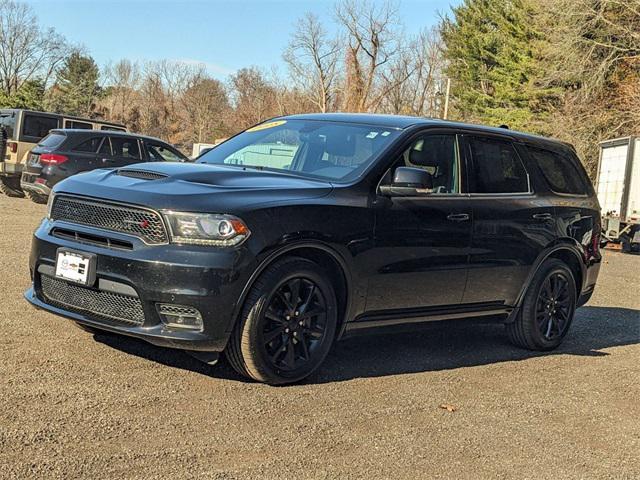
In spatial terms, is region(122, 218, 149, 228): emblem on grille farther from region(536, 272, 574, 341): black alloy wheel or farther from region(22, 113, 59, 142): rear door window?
region(22, 113, 59, 142): rear door window

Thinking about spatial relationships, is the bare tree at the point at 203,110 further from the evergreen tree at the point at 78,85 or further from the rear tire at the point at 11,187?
the rear tire at the point at 11,187

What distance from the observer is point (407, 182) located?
4805mm

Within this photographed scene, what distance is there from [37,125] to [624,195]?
14258 mm

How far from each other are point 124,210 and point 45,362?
1146mm

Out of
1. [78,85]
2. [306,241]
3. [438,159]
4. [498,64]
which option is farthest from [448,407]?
[78,85]

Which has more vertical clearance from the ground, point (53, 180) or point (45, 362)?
point (53, 180)

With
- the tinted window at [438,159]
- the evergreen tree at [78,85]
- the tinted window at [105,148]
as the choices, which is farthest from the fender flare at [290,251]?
the evergreen tree at [78,85]

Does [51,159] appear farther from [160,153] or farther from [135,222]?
[135,222]

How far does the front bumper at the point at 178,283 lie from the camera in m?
4.03

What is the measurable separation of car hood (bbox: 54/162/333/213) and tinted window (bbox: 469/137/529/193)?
1.55 m

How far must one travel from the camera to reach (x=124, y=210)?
419 centimetres

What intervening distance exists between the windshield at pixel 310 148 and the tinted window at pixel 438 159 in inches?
9.4

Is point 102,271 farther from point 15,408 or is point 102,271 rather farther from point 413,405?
point 413,405

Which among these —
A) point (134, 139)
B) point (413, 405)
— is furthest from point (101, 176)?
point (134, 139)
